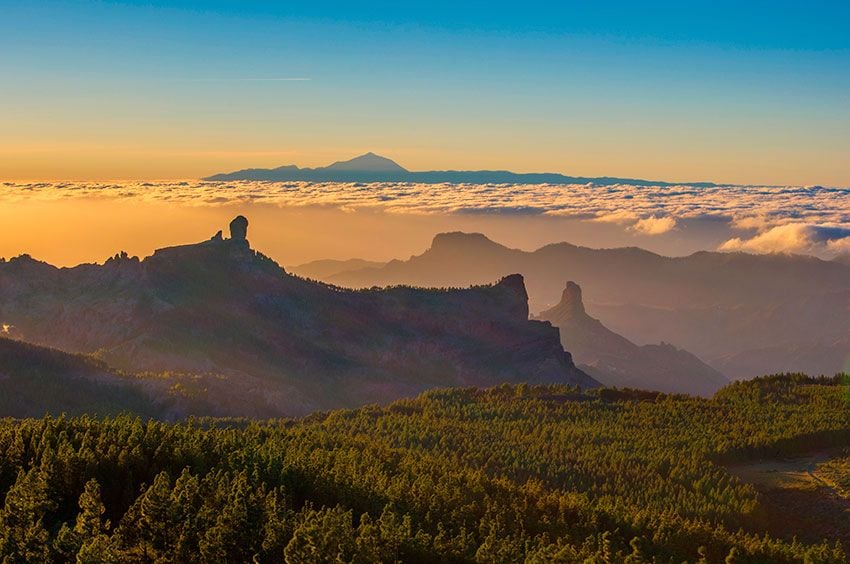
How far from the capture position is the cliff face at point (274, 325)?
130m

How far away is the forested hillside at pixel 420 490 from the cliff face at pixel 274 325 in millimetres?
71678

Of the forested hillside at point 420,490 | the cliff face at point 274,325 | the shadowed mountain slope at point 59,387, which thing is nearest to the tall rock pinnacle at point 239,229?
the cliff face at point 274,325

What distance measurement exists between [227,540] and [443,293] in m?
140

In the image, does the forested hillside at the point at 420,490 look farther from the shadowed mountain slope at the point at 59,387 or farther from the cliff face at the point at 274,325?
the cliff face at the point at 274,325

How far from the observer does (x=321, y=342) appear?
472 feet

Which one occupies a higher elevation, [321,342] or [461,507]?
[461,507]

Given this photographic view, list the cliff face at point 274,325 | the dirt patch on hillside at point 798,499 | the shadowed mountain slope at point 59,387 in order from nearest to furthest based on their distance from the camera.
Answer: the dirt patch on hillside at point 798,499, the shadowed mountain slope at point 59,387, the cliff face at point 274,325

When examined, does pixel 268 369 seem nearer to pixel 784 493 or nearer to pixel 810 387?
pixel 810 387

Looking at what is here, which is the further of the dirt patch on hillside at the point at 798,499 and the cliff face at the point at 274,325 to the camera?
the cliff face at the point at 274,325

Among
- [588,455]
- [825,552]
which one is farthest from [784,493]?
[825,552]

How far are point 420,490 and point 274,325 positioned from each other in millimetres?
115562

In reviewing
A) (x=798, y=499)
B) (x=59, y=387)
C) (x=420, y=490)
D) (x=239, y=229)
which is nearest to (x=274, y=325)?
(x=239, y=229)

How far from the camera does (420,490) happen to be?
29.8m

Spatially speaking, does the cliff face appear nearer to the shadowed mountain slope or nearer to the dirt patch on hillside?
the shadowed mountain slope
